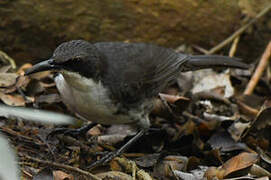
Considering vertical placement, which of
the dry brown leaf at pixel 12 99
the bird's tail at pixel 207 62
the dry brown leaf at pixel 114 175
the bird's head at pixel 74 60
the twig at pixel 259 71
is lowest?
the twig at pixel 259 71

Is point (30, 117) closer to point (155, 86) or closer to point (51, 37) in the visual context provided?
point (155, 86)

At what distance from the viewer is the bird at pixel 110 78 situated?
338cm

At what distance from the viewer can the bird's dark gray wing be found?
12.1 ft

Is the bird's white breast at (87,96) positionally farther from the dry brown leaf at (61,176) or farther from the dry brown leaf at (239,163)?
the dry brown leaf at (239,163)

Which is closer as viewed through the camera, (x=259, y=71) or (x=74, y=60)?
(x=74, y=60)

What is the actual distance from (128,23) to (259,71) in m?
1.67

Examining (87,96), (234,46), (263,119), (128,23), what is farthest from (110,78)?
(234,46)

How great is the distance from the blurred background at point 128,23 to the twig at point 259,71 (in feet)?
1.16

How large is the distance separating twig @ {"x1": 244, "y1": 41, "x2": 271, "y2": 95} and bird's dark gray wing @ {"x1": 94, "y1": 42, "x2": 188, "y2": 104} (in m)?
1.19

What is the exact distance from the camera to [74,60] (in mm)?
3330

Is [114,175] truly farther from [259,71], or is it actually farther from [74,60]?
[259,71]

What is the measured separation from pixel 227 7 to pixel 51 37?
220cm

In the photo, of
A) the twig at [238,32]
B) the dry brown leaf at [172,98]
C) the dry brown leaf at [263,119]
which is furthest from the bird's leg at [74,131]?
the twig at [238,32]

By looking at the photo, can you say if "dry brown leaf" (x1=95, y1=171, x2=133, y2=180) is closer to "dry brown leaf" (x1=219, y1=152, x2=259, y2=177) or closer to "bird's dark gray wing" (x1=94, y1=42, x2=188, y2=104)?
"bird's dark gray wing" (x1=94, y1=42, x2=188, y2=104)
